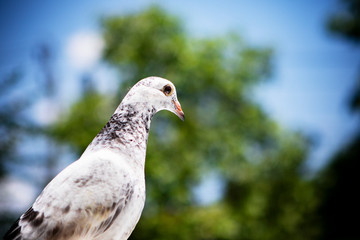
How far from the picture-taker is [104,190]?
1.82 metres

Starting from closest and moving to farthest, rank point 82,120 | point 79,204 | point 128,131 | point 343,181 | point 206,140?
point 79,204
point 128,131
point 82,120
point 206,140
point 343,181

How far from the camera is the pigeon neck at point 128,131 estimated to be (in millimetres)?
2064

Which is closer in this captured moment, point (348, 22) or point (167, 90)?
point (167, 90)

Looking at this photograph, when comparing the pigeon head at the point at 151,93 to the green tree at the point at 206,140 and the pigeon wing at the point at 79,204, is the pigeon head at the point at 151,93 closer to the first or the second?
the pigeon wing at the point at 79,204

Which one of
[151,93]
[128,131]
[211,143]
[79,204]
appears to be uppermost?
[211,143]

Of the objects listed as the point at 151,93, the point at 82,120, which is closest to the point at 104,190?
the point at 151,93

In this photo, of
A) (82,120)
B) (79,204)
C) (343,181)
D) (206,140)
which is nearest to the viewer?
(79,204)

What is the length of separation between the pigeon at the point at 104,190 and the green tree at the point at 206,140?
9891 millimetres

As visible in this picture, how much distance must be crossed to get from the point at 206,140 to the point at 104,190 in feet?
39.0

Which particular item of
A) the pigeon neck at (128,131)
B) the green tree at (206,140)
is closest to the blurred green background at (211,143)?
the green tree at (206,140)

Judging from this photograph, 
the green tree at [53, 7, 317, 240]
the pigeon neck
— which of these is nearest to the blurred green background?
the green tree at [53, 7, 317, 240]

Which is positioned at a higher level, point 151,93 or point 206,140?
point 206,140

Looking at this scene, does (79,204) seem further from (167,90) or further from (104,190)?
(167,90)

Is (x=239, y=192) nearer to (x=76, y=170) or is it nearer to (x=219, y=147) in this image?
(x=219, y=147)
